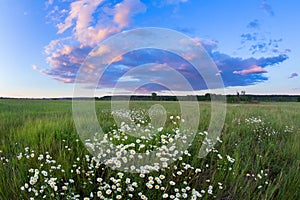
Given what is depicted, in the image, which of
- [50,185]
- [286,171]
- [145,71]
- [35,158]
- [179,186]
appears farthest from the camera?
[145,71]

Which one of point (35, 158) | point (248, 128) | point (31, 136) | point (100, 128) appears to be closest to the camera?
point (35, 158)

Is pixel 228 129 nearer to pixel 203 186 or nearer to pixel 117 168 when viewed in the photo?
pixel 203 186

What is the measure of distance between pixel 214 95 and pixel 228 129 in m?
1.31

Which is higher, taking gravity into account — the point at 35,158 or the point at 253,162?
the point at 35,158

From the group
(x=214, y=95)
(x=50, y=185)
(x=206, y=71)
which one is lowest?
(x=50, y=185)

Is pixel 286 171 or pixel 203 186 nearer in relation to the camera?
pixel 203 186

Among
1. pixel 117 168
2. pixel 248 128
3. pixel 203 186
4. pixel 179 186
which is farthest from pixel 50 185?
pixel 248 128

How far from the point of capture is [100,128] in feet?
22.5

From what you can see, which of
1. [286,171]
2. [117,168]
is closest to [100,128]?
[117,168]

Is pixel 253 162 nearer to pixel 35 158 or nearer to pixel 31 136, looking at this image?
pixel 35 158

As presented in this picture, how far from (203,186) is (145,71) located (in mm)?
4342

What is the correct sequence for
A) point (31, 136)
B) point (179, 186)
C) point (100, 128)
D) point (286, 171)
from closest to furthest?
point (179, 186)
point (286, 171)
point (31, 136)
point (100, 128)

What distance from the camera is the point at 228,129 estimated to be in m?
7.66

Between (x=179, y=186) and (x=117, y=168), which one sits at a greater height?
(x=117, y=168)
